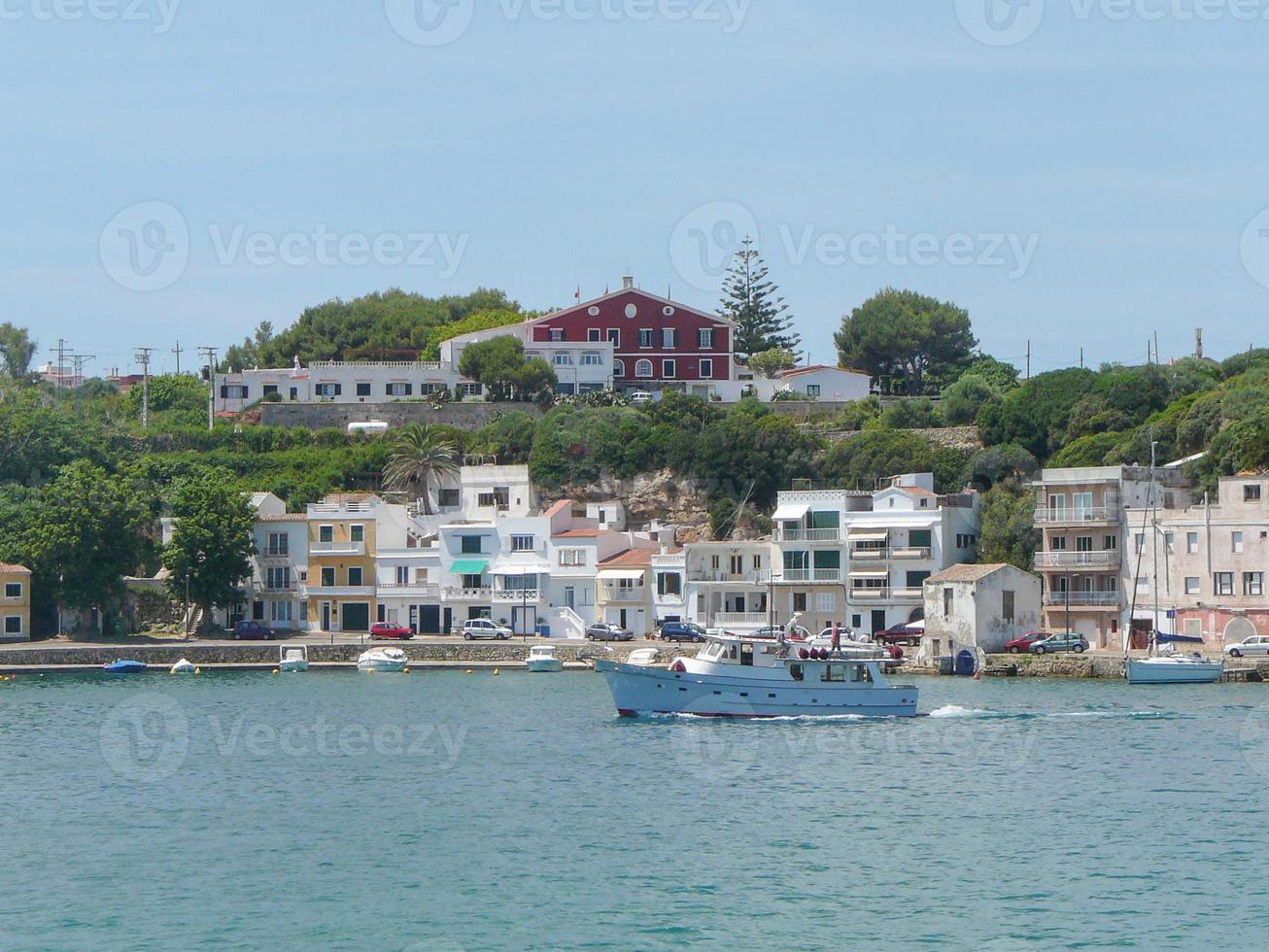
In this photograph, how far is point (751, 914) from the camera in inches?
1283

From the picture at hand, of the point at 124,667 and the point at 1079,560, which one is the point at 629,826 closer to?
the point at 1079,560

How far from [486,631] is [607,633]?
5.15 metres

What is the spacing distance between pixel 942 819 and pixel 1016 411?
49.3 meters

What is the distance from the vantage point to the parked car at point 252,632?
79000mm

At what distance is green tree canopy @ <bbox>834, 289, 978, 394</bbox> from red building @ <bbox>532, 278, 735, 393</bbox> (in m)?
11.3

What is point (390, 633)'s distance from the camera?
78.4 meters

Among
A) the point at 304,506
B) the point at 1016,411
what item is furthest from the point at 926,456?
the point at 304,506

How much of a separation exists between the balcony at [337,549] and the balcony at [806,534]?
57.6ft

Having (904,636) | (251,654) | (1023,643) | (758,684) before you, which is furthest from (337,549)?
(758,684)

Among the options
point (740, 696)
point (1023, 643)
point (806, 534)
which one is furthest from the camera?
point (806, 534)

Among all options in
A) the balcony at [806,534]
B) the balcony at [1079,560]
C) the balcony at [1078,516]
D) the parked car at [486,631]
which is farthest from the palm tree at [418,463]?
the balcony at [1079,560]

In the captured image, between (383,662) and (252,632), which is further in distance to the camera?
(252,632)

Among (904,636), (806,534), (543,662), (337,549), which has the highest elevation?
(806,534)

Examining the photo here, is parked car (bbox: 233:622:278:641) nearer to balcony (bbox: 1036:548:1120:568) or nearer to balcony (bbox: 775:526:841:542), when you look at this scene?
balcony (bbox: 775:526:841:542)
